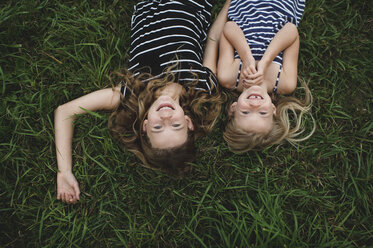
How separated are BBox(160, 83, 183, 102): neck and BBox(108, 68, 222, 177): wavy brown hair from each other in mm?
45

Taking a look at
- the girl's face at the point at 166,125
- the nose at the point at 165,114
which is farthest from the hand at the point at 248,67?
the nose at the point at 165,114

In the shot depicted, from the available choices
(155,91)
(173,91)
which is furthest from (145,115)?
(173,91)

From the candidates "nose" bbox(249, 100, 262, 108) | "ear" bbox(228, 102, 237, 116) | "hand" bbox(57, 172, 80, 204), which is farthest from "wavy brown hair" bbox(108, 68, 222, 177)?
"hand" bbox(57, 172, 80, 204)

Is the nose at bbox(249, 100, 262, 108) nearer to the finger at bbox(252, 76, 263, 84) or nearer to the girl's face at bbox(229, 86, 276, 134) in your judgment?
the girl's face at bbox(229, 86, 276, 134)

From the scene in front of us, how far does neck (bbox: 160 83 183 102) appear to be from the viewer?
238 cm

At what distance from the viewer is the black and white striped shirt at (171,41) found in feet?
7.93

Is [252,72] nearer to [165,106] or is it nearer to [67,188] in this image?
[165,106]

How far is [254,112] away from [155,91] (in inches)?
35.9

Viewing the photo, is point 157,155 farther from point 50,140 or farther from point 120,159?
point 50,140

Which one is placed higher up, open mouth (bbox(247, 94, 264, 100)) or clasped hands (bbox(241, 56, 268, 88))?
clasped hands (bbox(241, 56, 268, 88))

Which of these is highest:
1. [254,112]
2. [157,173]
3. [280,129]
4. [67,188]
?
[254,112]

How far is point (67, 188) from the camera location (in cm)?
251

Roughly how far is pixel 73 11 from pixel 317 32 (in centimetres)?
268

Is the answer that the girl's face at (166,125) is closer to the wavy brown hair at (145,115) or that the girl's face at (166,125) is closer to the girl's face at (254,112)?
the wavy brown hair at (145,115)
